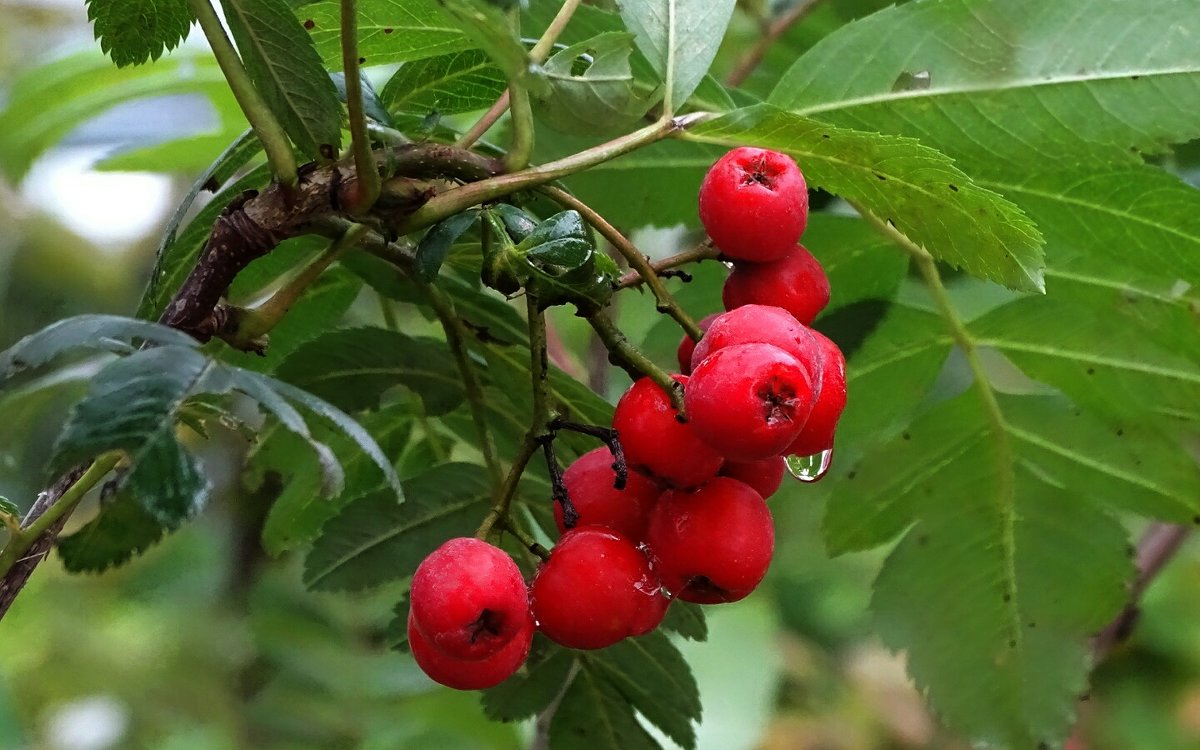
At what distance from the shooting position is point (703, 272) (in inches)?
46.5

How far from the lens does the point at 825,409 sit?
2.31 feet

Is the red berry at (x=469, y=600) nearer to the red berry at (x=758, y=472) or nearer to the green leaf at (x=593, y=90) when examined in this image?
the red berry at (x=758, y=472)

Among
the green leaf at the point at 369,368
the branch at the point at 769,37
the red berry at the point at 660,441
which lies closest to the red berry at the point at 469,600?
the red berry at the point at 660,441

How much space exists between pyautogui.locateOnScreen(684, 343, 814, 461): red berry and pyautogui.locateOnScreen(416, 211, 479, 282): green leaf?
0.66 ft

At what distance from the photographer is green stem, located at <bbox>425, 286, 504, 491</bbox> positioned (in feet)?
3.02

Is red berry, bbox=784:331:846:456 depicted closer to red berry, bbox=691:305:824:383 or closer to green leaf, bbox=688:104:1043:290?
red berry, bbox=691:305:824:383

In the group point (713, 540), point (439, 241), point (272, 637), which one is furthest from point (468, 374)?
point (272, 637)

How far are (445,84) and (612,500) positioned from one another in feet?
1.25

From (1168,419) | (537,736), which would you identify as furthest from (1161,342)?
(537,736)

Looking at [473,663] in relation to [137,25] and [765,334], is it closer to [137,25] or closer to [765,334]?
[765,334]

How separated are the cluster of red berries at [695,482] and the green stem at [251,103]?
27 centimetres

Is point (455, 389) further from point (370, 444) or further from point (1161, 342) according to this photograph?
point (1161, 342)

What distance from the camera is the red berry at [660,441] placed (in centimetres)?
69

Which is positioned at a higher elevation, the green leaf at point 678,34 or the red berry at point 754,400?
the green leaf at point 678,34
